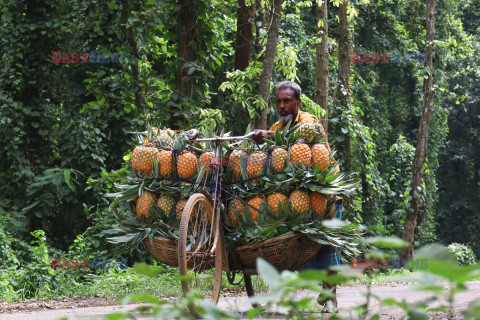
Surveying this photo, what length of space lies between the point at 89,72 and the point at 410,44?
1768cm

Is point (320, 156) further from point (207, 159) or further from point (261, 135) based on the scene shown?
point (207, 159)

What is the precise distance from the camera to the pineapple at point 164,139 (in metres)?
5.83

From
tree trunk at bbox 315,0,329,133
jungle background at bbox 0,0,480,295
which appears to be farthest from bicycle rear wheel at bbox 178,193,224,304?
tree trunk at bbox 315,0,329,133

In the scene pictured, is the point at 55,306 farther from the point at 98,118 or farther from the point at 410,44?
the point at 410,44

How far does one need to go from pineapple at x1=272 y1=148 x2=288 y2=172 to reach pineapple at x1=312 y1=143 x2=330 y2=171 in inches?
9.4

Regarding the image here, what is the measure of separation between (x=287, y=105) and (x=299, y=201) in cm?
128

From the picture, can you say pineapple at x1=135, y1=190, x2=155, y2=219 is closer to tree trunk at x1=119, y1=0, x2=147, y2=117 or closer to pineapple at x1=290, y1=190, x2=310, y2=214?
pineapple at x1=290, y1=190, x2=310, y2=214

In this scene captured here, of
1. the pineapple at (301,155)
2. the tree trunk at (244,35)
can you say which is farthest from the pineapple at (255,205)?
the tree trunk at (244,35)

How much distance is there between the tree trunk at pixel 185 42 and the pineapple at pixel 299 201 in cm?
571

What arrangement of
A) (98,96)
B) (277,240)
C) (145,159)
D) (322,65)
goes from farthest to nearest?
(322,65)
(98,96)
(145,159)
(277,240)

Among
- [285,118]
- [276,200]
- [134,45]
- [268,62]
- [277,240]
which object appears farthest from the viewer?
[134,45]

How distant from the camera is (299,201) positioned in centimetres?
538

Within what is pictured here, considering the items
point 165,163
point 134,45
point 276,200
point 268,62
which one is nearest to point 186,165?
point 165,163

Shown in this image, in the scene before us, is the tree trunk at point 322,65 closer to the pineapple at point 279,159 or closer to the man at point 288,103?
the man at point 288,103
